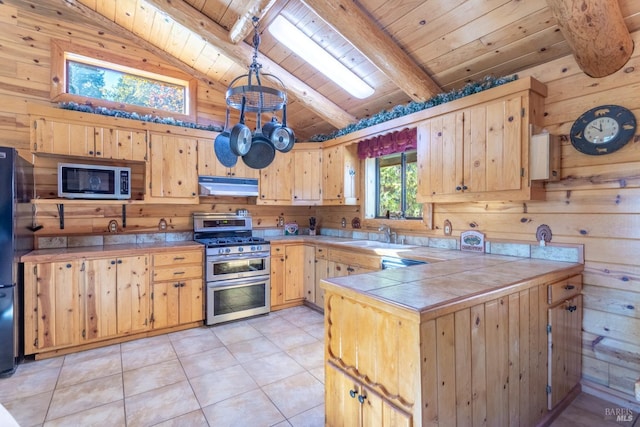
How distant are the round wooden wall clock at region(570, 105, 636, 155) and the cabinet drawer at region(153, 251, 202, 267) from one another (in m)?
3.60

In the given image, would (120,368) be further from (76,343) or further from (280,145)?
(280,145)

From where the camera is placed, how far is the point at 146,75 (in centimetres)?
389

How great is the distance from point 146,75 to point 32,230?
216 cm

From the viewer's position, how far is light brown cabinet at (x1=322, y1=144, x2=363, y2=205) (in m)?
4.07

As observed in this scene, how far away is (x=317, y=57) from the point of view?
3342 millimetres

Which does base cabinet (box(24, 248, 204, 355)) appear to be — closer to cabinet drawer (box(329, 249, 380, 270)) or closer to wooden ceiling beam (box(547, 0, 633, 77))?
cabinet drawer (box(329, 249, 380, 270))

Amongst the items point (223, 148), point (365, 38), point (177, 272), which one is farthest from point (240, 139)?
point (177, 272)

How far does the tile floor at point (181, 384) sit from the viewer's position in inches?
79.0

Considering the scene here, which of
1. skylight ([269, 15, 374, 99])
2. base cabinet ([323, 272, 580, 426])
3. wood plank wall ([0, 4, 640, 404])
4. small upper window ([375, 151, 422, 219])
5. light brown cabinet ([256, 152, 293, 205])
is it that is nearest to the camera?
base cabinet ([323, 272, 580, 426])

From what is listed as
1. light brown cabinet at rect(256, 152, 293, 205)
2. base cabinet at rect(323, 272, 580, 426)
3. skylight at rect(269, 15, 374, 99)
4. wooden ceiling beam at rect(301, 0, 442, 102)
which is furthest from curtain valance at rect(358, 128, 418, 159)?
base cabinet at rect(323, 272, 580, 426)

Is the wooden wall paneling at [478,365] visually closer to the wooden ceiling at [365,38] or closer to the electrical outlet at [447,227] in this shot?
the electrical outlet at [447,227]

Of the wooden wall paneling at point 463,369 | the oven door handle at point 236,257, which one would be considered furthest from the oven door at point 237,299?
the wooden wall paneling at point 463,369

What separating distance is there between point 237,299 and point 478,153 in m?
2.96

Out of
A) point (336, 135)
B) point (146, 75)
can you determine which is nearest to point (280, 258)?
point (336, 135)
